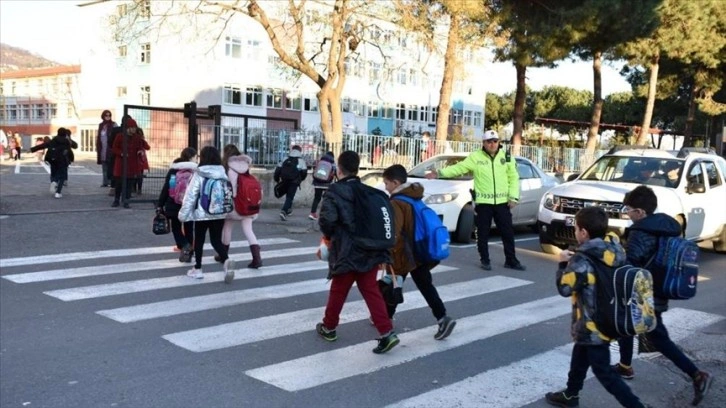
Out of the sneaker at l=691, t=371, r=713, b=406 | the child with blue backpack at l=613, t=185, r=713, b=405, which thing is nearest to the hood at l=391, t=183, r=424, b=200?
the child with blue backpack at l=613, t=185, r=713, b=405

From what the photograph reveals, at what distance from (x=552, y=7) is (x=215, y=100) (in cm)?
3404

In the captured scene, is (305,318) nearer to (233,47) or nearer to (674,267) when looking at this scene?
(674,267)

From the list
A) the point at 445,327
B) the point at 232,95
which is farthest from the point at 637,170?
the point at 232,95

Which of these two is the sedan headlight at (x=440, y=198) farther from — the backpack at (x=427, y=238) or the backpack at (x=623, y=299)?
the backpack at (x=623, y=299)

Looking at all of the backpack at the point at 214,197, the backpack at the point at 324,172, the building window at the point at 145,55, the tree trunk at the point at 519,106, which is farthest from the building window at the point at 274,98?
the backpack at the point at 214,197

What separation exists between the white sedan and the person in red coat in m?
5.00

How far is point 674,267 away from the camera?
502 centimetres

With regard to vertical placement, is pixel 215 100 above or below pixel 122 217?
above

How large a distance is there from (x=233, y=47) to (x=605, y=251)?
170 feet

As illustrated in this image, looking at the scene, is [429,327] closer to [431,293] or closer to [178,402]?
[431,293]

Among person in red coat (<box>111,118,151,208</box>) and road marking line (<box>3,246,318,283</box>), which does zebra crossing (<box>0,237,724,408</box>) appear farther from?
person in red coat (<box>111,118,151,208</box>)

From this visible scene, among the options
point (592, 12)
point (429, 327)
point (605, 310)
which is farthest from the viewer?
point (592, 12)

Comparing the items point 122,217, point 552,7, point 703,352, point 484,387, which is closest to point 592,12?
point 552,7

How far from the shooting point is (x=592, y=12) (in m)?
23.0
